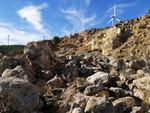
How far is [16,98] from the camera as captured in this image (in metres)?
3.35

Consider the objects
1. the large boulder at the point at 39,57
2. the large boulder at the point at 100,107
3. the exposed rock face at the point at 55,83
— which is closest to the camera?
the large boulder at the point at 100,107

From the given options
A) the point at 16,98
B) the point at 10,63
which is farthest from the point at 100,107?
the point at 10,63

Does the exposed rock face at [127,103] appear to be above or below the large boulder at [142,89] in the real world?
below

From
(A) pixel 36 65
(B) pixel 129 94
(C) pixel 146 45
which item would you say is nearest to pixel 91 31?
(C) pixel 146 45

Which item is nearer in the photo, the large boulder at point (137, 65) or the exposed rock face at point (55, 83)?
the exposed rock face at point (55, 83)

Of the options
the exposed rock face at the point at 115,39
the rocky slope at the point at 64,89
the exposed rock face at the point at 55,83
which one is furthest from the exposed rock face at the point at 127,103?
the exposed rock face at the point at 115,39

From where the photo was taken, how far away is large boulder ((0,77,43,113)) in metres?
3.28

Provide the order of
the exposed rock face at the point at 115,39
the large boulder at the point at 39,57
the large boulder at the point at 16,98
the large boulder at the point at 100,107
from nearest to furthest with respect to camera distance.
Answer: the large boulder at the point at 100,107
the large boulder at the point at 16,98
the large boulder at the point at 39,57
the exposed rock face at the point at 115,39

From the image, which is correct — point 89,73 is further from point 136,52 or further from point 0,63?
point 136,52

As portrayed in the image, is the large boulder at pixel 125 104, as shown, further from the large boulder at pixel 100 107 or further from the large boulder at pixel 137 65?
the large boulder at pixel 137 65

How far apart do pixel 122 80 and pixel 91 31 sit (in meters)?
35.3

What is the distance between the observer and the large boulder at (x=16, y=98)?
129 inches

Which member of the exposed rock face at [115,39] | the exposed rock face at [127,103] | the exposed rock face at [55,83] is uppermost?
the exposed rock face at [115,39]

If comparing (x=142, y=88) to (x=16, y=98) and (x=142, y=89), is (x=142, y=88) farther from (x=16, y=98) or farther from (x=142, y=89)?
(x=16, y=98)
